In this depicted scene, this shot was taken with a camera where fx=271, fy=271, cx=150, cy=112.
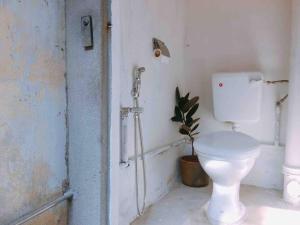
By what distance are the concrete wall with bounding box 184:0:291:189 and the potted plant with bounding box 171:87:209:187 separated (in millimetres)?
256

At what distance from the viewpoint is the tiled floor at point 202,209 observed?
Result: 5.59 ft

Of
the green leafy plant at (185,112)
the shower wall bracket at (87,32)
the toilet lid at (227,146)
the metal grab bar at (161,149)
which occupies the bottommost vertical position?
the metal grab bar at (161,149)

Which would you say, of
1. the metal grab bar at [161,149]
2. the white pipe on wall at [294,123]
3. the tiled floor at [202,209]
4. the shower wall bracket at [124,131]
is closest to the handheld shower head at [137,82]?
the shower wall bracket at [124,131]

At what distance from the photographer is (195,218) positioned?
175 cm

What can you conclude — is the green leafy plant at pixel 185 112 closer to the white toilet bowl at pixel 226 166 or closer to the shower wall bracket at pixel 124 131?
the white toilet bowl at pixel 226 166

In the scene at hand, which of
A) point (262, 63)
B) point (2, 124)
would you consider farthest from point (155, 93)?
point (2, 124)

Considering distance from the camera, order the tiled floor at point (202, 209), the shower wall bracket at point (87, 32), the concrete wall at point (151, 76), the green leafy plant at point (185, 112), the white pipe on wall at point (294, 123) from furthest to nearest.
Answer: the green leafy plant at point (185, 112) → the white pipe on wall at point (294, 123) → the tiled floor at point (202, 209) → the concrete wall at point (151, 76) → the shower wall bracket at point (87, 32)

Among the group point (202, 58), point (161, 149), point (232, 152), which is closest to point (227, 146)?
point (232, 152)

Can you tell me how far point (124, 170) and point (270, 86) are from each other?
144 cm

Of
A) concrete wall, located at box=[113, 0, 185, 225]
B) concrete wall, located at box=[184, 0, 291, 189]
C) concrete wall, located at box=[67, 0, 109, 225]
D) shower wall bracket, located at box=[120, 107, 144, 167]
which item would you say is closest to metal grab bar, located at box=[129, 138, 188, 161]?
concrete wall, located at box=[113, 0, 185, 225]

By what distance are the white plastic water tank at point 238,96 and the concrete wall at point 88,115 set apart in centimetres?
125

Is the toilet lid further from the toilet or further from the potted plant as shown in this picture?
the potted plant

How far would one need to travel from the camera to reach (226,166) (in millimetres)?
1565

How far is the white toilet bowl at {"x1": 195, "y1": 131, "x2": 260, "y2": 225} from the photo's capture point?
61.4 inches
